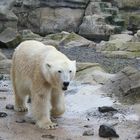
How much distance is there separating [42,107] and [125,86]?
7.38ft

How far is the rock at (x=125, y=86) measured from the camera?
7289 mm

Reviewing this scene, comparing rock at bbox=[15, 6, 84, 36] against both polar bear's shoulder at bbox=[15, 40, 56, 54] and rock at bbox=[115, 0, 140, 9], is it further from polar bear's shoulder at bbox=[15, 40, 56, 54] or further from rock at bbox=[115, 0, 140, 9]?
polar bear's shoulder at bbox=[15, 40, 56, 54]

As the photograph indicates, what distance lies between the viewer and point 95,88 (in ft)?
26.9


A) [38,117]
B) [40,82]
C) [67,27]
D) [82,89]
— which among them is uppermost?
[40,82]

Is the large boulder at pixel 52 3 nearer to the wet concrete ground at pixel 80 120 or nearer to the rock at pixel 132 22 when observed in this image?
the rock at pixel 132 22

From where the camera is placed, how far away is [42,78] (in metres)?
5.54

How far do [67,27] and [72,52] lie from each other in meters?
7.67

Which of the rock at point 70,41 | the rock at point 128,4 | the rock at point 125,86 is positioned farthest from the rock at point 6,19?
the rock at point 125,86

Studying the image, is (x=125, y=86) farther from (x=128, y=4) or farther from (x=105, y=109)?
(x=128, y=4)

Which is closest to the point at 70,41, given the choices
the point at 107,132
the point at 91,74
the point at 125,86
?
the point at 91,74

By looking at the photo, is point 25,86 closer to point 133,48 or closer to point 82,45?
point 133,48

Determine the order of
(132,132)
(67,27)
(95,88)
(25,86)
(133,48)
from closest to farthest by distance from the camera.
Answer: (132,132), (25,86), (95,88), (133,48), (67,27)

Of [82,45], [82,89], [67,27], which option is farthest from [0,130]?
[67,27]

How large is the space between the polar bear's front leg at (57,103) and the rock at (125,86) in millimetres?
1487
